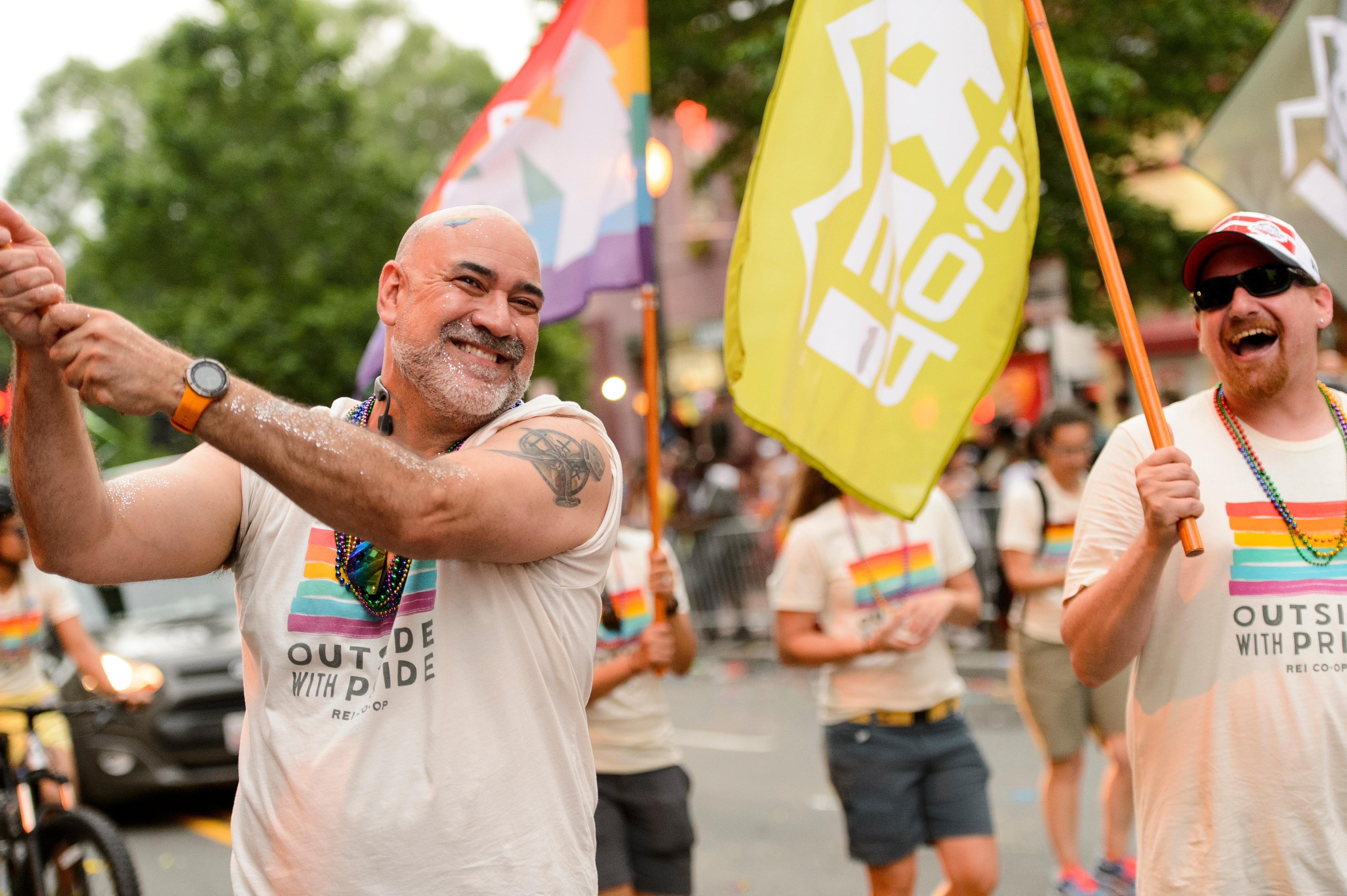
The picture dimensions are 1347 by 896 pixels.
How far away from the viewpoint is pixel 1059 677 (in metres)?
5.49

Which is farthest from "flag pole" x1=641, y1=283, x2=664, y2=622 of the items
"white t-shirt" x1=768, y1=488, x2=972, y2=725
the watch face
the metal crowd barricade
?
the metal crowd barricade

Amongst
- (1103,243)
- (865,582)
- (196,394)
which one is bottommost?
(865,582)

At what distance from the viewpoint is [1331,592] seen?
2.52m

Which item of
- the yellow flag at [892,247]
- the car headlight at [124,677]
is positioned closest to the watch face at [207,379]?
the yellow flag at [892,247]

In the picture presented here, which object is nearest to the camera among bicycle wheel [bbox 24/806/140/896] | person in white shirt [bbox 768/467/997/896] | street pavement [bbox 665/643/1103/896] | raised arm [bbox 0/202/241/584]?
raised arm [bbox 0/202/241/584]

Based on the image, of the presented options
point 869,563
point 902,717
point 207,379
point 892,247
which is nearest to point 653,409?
point 892,247

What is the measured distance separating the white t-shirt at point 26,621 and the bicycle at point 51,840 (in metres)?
1.16

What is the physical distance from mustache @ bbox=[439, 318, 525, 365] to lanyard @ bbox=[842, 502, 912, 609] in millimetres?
2616

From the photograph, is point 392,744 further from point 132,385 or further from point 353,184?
point 353,184

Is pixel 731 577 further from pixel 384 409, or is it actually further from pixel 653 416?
pixel 384 409

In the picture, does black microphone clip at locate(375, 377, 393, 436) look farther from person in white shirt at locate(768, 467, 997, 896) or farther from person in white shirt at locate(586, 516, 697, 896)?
person in white shirt at locate(768, 467, 997, 896)

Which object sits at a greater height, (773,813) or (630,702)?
(630,702)

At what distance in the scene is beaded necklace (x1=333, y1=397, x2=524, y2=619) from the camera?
83.4 inches

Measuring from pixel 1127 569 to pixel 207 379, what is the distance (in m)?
1.81
